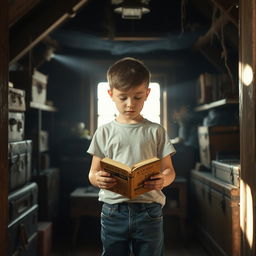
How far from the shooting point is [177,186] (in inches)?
152

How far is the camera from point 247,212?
59.8 inches

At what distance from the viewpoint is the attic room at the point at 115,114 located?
237 centimetres

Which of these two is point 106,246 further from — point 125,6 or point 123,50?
point 123,50

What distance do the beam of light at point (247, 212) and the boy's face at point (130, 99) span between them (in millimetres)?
542

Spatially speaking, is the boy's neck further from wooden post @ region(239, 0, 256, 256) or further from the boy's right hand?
wooden post @ region(239, 0, 256, 256)

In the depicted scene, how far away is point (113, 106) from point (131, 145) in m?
2.97

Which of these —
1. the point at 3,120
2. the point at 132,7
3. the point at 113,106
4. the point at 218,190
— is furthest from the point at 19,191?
the point at 113,106

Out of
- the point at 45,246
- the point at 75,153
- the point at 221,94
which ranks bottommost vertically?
the point at 45,246

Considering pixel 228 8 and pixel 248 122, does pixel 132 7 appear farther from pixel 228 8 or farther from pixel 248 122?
pixel 248 122

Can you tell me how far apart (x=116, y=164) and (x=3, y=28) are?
732mm

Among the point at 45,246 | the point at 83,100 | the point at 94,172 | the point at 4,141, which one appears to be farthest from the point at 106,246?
the point at 83,100

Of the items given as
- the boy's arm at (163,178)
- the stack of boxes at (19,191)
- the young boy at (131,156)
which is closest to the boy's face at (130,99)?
the young boy at (131,156)

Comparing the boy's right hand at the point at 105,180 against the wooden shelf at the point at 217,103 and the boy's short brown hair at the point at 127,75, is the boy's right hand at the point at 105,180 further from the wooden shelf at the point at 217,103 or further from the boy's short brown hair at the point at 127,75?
the wooden shelf at the point at 217,103

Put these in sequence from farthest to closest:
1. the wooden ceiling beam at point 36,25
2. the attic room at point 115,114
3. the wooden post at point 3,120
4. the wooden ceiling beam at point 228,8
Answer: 1. the wooden ceiling beam at point 36,25
2. the wooden ceiling beam at point 228,8
3. the attic room at point 115,114
4. the wooden post at point 3,120
